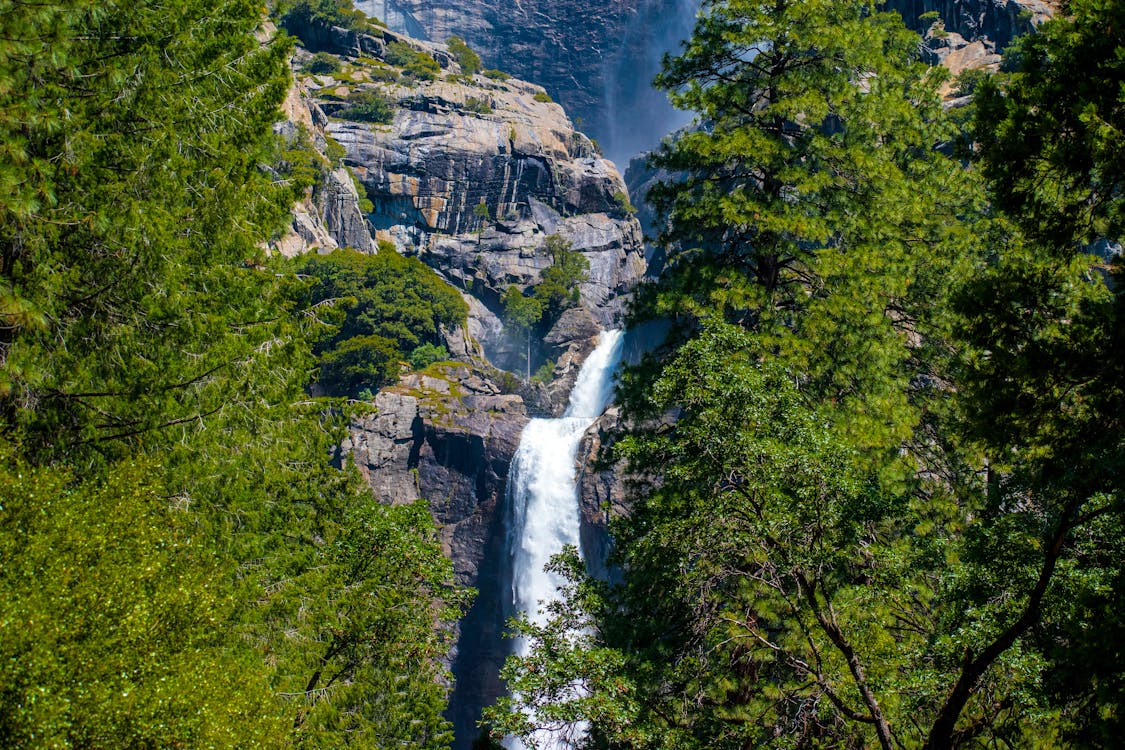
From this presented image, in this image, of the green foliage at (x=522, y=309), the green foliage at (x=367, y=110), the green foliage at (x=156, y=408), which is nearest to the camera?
the green foliage at (x=156, y=408)

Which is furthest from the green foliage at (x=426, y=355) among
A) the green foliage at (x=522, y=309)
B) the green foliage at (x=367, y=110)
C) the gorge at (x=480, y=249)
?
the green foliage at (x=367, y=110)

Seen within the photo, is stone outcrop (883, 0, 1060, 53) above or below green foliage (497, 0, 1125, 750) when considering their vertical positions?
above

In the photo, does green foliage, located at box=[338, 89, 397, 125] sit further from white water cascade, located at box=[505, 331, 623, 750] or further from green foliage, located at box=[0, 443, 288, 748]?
green foliage, located at box=[0, 443, 288, 748]

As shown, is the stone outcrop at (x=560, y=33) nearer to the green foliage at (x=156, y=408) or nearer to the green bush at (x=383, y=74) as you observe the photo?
the green bush at (x=383, y=74)

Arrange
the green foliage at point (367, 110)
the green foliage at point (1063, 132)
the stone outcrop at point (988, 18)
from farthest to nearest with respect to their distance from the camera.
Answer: the green foliage at point (367, 110)
the stone outcrop at point (988, 18)
the green foliage at point (1063, 132)

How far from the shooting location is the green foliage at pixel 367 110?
72.2 metres

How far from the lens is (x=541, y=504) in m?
41.8

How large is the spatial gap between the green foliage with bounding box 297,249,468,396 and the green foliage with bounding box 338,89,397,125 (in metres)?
19.7

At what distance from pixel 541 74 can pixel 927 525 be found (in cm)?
14347

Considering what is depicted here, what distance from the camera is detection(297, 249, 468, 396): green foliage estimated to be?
47.9m

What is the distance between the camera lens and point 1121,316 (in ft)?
17.3

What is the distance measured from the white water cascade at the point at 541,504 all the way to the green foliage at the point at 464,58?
221ft

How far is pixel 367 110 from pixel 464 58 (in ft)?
99.7

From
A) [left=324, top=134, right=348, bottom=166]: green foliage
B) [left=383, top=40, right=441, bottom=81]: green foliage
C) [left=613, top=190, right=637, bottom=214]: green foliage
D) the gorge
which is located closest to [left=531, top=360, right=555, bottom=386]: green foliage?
the gorge
